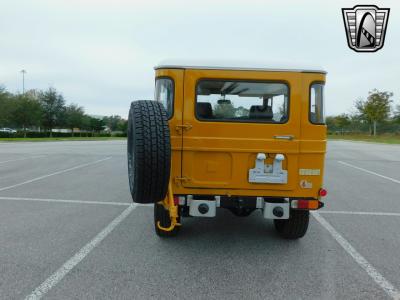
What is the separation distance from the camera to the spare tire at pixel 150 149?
336cm

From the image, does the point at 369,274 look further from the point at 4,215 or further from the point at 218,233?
the point at 4,215

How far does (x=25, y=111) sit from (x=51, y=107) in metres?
5.78

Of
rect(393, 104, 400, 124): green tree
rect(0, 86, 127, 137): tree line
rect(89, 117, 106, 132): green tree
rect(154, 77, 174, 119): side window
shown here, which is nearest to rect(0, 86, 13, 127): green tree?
rect(0, 86, 127, 137): tree line

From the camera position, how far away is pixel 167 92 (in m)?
3.94

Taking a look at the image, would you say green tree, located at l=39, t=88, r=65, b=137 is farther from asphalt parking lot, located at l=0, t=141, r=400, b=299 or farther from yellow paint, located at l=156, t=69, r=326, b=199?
yellow paint, located at l=156, t=69, r=326, b=199

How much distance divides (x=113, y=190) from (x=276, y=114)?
5120 millimetres

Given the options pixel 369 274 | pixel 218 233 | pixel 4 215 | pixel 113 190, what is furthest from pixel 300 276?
pixel 113 190

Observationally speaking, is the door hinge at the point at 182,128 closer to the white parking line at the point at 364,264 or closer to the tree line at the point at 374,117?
the white parking line at the point at 364,264

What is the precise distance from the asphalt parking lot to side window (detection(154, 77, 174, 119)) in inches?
65.8

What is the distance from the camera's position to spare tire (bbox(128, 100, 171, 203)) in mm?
3361

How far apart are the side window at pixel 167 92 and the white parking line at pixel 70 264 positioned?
186 cm

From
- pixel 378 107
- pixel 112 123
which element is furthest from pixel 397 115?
pixel 112 123

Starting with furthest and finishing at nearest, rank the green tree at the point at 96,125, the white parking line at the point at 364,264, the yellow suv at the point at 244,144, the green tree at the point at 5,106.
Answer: the green tree at the point at 96,125
the green tree at the point at 5,106
the yellow suv at the point at 244,144
the white parking line at the point at 364,264

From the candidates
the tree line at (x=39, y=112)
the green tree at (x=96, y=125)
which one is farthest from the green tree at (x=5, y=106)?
the green tree at (x=96, y=125)
